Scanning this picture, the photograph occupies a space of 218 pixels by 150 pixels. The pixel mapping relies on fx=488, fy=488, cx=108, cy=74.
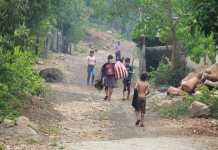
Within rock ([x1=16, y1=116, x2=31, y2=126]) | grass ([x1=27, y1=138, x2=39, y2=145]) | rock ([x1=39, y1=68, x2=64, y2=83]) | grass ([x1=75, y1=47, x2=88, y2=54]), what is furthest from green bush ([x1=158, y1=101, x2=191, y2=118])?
grass ([x1=75, y1=47, x2=88, y2=54])

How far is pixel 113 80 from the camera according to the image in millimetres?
16891

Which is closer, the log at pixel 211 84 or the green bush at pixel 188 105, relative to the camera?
the green bush at pixel 188 105

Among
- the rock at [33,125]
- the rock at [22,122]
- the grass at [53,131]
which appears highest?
the rock at [22,122]

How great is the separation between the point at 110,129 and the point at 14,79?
103 inches

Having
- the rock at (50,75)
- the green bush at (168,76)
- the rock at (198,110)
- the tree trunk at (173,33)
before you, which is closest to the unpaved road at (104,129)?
the rock at (198,110)

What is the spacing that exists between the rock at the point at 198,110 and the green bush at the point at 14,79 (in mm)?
4143

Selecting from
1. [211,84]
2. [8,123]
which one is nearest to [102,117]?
[8,123]

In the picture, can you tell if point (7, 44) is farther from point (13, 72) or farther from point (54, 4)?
point (54, 4)

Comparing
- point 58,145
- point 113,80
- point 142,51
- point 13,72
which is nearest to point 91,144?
point 58,145

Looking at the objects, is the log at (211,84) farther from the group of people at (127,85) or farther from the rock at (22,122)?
the rock at (22,122)

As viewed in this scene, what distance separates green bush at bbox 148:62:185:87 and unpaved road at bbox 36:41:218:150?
10.4ft

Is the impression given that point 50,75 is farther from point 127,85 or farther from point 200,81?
point 200,81

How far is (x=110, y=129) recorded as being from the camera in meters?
12.0

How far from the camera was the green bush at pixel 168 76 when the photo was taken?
2011cm
